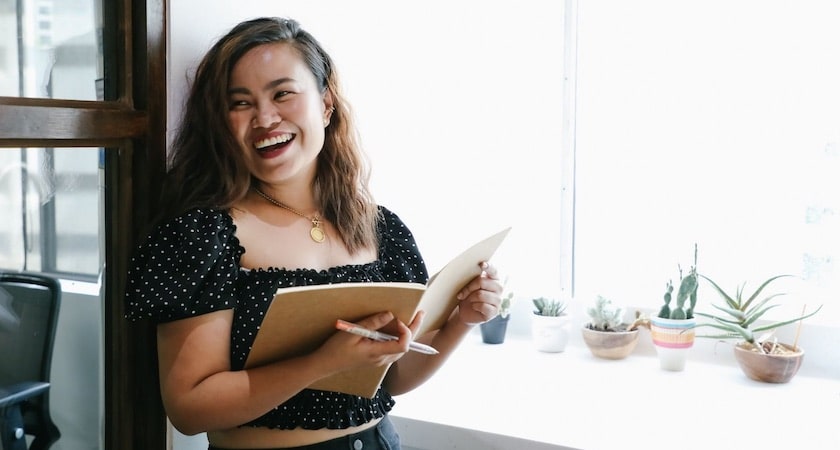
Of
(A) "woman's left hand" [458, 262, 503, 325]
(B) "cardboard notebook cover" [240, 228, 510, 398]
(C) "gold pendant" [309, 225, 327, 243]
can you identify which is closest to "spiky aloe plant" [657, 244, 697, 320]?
(A) "woman's left hand" [458, 262, 503, 325]

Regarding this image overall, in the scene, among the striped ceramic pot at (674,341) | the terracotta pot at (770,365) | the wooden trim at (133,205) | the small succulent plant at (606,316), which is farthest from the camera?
the small succulent plant at (606,316)

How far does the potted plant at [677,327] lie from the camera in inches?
74.0

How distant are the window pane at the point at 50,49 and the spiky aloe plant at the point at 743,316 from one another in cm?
141

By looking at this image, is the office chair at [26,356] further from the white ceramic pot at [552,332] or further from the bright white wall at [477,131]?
the white ceramic pot at [552,332]

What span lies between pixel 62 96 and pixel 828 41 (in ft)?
5.51

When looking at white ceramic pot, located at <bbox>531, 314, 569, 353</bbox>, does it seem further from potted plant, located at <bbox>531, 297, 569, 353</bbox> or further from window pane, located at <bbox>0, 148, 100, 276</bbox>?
window pane, located at <bbox>0, 148, 100, 276</bbox>

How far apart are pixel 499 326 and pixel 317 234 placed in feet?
3.02

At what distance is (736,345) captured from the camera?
1872 millimetres

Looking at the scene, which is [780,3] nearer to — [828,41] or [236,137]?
[828,41]

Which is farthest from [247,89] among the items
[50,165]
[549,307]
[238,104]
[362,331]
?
[549,307]

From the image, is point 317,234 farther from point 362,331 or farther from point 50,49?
point 50,49

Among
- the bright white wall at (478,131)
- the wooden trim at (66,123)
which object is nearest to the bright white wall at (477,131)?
the bright white wall at (478,131)

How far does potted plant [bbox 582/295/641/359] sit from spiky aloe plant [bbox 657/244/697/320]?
0.10 m

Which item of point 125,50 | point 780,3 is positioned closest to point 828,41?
point 780,3
